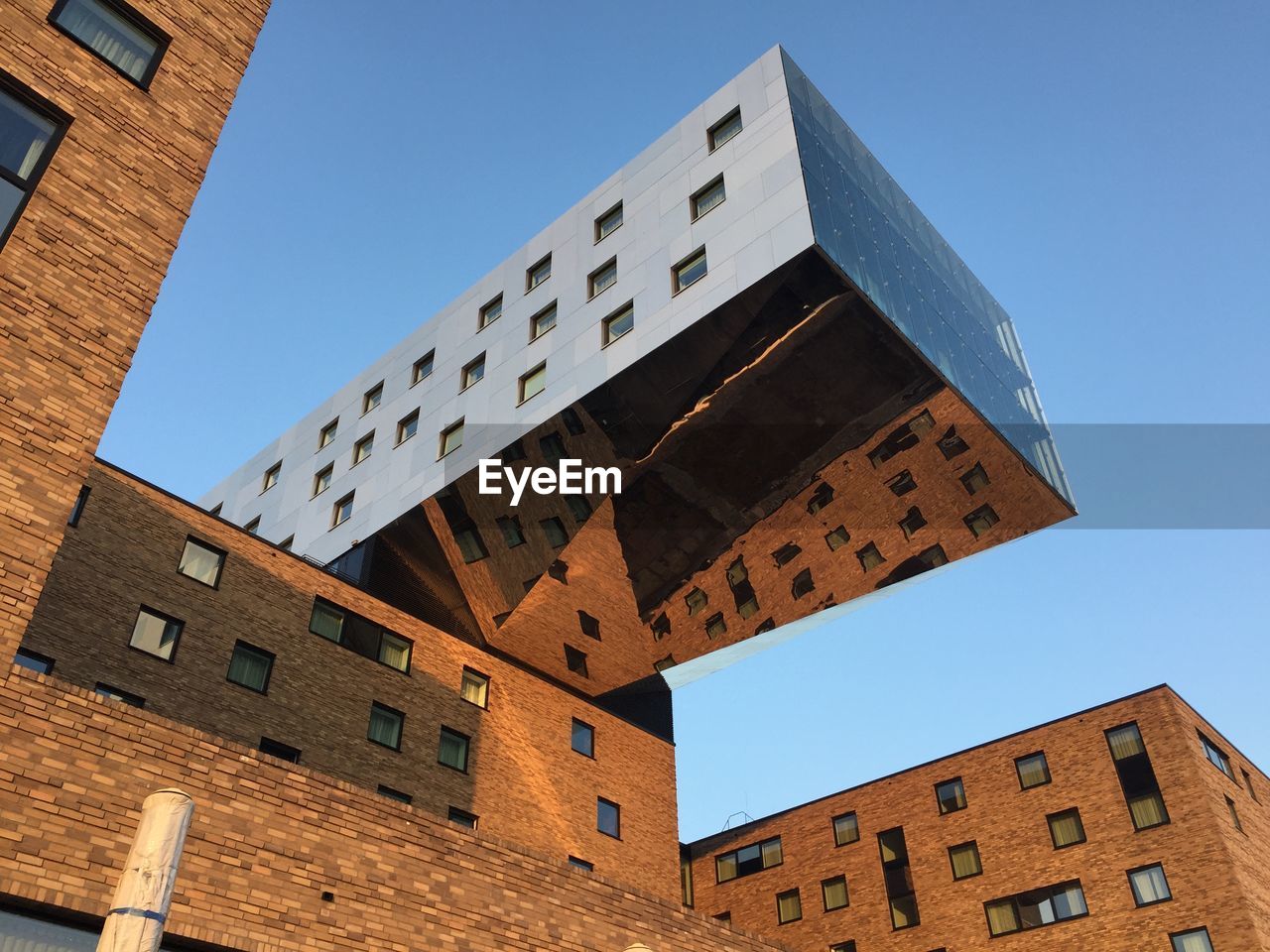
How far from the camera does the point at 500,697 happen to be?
2775 cm

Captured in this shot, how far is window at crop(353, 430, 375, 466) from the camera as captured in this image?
33094 millimetres

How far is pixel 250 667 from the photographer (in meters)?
22.6

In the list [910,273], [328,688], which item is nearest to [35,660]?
[328,688]

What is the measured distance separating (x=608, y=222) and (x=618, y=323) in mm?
4386

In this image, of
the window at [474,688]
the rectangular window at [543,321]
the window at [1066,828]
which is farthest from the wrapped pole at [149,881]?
the window at [1066,828]

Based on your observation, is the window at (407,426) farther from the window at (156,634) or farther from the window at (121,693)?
the window at (121,693)

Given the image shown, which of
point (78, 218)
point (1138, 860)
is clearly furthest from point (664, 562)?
point (1138, 860)

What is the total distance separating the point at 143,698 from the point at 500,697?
9403 millimetres

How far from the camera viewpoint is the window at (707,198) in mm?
26375

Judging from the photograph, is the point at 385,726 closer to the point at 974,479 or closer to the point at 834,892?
the point at 974,479

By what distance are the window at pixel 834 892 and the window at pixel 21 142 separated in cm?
3445

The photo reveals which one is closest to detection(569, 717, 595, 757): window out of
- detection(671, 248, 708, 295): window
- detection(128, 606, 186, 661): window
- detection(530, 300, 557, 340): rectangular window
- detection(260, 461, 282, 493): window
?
detection(530, 300, 557, 340): rectangular window

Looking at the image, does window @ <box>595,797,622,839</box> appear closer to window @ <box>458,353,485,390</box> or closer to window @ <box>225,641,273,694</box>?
window @ <box>225,641,273,694</box>

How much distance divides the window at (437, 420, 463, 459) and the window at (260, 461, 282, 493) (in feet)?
33.2
